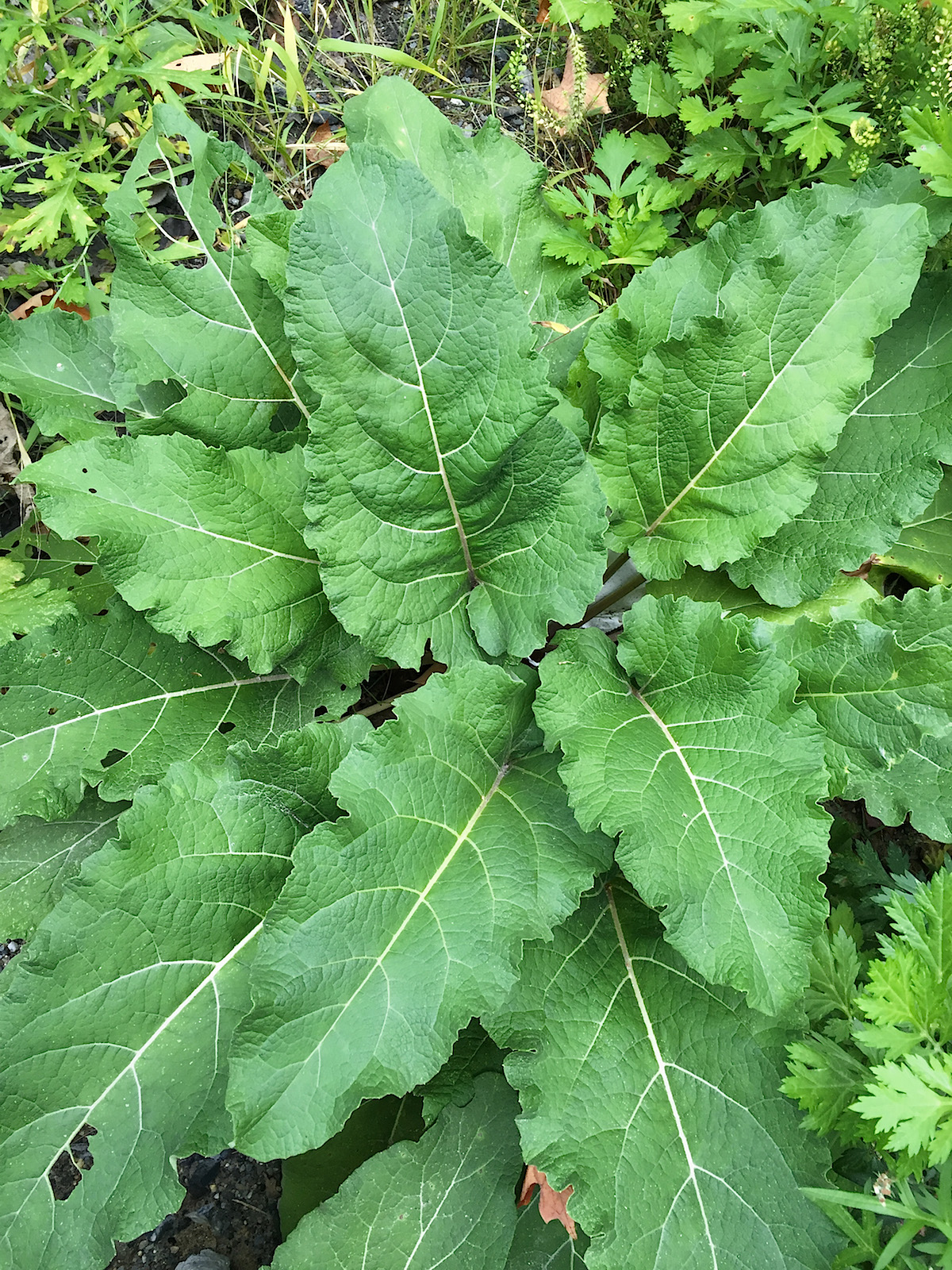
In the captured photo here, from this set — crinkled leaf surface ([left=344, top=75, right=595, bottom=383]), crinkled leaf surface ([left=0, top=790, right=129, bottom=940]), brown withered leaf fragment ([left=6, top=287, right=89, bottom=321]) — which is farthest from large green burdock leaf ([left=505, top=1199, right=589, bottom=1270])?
brown withered leaf fragment ([left=6, top=287, right=89, bottom=321])

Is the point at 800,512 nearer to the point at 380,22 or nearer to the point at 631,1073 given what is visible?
the point at 631,1073

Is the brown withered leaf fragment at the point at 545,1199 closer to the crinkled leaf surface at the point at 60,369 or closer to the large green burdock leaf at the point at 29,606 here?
the large green burdock leaf at the point at 29,606

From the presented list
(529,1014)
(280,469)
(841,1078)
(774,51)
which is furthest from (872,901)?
(774,51)

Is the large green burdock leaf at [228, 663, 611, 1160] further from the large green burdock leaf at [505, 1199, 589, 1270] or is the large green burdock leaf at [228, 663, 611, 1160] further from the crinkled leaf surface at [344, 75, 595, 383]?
the crinkled leaf surface at [344, 75, 595, 383]

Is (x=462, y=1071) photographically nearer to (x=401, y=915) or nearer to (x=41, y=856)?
(x=401, y=915)

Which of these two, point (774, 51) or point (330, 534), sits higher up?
point (774, 51)

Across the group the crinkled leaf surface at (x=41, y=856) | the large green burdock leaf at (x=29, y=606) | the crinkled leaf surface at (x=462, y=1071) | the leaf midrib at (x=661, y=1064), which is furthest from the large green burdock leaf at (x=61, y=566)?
the leaf midrib at (x=661, y=1064)
